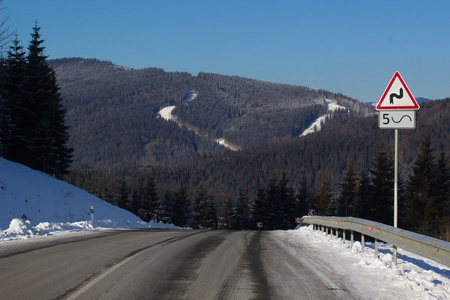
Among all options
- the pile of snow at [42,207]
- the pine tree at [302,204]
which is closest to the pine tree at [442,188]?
the pine tree at [302,204]

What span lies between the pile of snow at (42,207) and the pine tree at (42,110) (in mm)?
6279

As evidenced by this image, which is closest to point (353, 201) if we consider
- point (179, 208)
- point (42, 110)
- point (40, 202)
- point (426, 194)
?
point (426, 194)

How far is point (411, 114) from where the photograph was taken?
34.4 ft

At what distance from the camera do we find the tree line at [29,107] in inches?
1281

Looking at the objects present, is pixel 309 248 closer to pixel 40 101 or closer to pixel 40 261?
pixel 40 261

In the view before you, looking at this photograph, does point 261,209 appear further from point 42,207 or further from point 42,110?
point 42,207

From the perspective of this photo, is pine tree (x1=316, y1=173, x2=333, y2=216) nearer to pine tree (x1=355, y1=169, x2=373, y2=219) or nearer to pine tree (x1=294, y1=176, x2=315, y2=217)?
pine tree (x1=294, y1=176, x2=315, y2=217)

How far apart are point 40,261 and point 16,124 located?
2730cm

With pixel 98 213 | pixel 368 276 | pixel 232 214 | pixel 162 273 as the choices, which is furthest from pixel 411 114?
pixel 232 214

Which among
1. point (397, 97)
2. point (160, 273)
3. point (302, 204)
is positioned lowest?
point (302, 204)

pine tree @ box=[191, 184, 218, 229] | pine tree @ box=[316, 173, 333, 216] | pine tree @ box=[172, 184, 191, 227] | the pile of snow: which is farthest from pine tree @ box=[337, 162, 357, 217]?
the pile of snow

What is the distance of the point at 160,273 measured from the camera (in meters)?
7.82

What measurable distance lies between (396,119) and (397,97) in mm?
550

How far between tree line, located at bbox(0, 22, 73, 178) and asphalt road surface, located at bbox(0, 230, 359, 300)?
77.4ft
